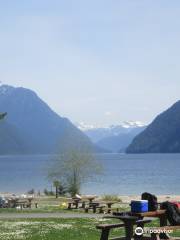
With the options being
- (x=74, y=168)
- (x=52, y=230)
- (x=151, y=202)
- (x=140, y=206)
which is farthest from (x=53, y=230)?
(x=74, y=168)

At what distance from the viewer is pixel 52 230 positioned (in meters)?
23.0

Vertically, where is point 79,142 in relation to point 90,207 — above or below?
above

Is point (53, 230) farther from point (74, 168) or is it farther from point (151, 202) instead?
point (74, 168)

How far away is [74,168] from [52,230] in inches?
1581

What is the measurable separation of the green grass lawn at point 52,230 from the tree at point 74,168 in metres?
35.8

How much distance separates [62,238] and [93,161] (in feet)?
143

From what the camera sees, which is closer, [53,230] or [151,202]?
[151,202]

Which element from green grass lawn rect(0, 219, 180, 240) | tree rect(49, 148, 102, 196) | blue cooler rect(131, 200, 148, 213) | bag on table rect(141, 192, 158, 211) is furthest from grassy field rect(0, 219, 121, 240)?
tree rect(49, 148, 102, 196)

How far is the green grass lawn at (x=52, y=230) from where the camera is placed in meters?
20.8

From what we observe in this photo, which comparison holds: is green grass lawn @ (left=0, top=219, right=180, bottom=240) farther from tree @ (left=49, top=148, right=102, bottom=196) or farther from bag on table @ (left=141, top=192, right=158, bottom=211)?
tree @ (left=49, top=148, right=102, bottom=196)

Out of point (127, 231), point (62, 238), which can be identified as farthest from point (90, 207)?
point (127, 231)

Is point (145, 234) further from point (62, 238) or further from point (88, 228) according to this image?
point (88, 228)

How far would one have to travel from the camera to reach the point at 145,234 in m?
16.3

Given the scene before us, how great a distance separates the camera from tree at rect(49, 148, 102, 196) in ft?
207
